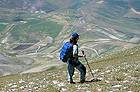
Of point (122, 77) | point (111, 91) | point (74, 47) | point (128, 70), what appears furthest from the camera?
point (128, 70)

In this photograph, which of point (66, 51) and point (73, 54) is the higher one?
point (66, 51)

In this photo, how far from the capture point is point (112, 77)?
26.8 m

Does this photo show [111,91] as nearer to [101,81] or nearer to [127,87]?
[127,87]

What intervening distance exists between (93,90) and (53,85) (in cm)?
435

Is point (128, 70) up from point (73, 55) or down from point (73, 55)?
down

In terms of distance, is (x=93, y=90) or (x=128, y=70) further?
(x=128, y=70)

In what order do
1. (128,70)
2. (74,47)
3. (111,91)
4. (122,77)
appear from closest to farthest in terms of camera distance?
1. (111,91)
2. (74,47)
3. (122,77)
4. (128,70)

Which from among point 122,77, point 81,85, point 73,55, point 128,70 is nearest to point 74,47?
point 73,55

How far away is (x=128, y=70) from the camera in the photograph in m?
29.6

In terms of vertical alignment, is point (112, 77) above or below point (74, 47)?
below

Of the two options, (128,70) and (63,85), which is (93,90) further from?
(128,70)

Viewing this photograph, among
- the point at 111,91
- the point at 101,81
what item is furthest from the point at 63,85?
the point at 111,91

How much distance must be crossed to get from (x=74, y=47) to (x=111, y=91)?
14.0 feet

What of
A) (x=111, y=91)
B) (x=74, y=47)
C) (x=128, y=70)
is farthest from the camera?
(x=128, y=70)
